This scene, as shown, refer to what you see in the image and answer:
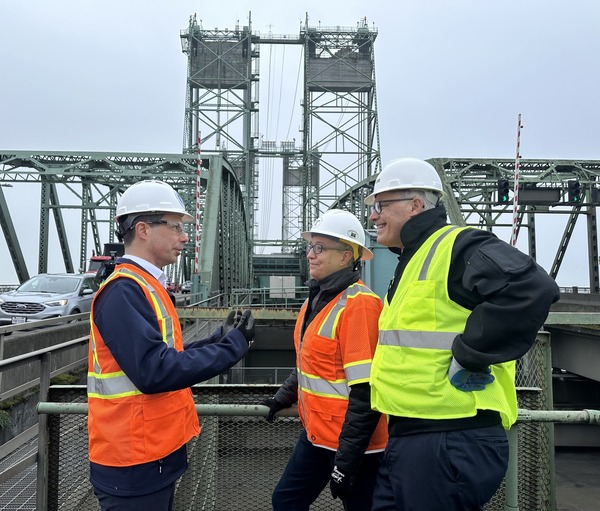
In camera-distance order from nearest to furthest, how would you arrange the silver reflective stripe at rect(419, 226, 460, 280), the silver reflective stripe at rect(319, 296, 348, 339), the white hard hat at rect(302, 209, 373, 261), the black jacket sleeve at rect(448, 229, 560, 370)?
1. the black jacket sleeve at rect(448, 229, 560, 370)
2. the silver reflective stripe at rect(419, 226, 460, 280)
3. the silver reflective stripe at rect(319, 296, 348, 339)
4. the white hard hat at rect(302, 209, 373, 261)

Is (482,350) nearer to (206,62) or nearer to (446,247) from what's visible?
(446,247)

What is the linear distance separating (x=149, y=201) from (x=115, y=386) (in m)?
0.92

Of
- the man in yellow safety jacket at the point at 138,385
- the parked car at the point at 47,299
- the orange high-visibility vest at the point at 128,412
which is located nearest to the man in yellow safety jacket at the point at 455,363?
the man in yellow safety jacket at the point at 138,385

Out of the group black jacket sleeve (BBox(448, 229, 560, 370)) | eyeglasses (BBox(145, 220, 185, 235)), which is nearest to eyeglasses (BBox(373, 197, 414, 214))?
black jacket sleeve (BBox(448, 229, 560, 370))

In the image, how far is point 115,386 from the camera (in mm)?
2215

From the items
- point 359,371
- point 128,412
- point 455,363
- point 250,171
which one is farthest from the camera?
point 250,171

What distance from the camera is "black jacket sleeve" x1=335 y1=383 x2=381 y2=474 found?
2270 millimetres

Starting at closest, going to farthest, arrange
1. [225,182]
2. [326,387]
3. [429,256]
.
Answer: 1. [429,256]
2. [326,387]
3. [225,182]

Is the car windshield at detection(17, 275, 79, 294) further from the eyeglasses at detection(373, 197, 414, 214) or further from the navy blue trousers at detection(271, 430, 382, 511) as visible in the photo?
the eyeglasses at detection(373, 197, 414, 214)

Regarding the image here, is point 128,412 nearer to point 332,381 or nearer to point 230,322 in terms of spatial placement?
point 230,322

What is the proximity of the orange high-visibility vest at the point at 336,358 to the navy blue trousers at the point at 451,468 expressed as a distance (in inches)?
21.2

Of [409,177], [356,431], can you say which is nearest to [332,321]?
[356,431]

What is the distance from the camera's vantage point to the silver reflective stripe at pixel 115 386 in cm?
219

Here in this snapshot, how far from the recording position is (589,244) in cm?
3312
